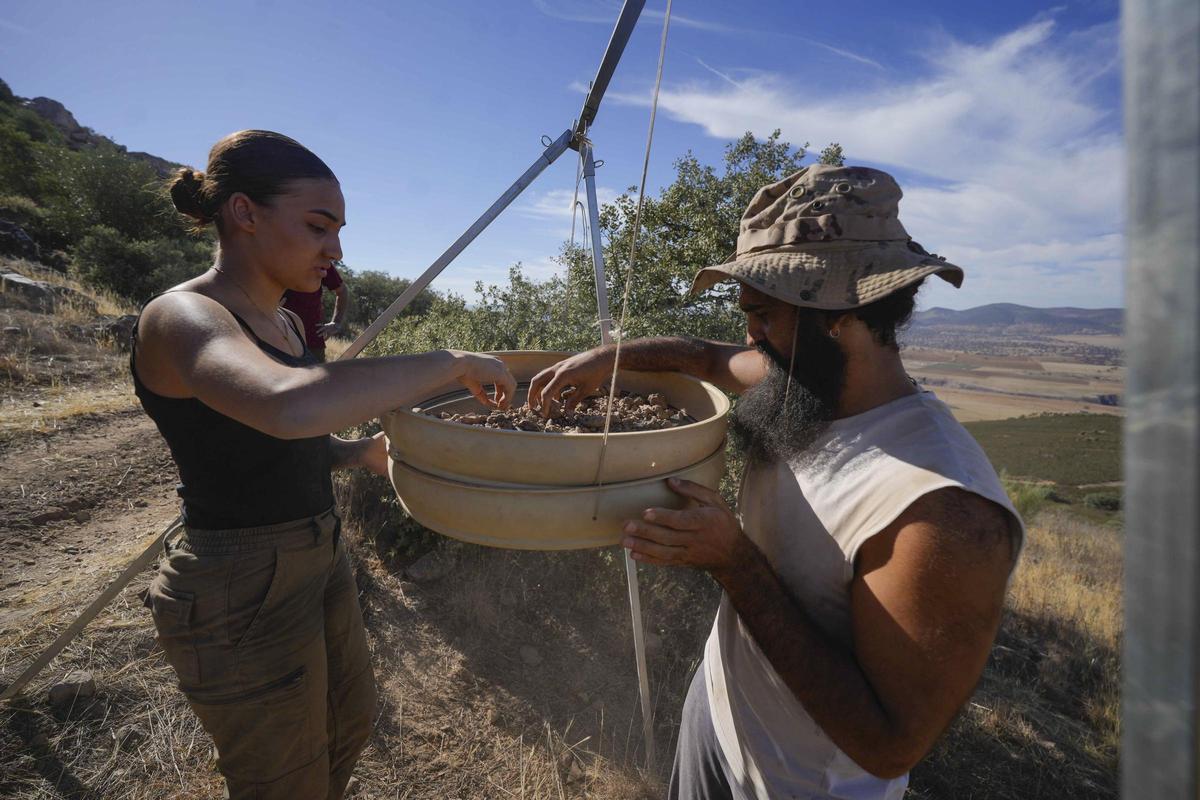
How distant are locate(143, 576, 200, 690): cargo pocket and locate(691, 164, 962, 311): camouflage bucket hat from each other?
1556 millimetres

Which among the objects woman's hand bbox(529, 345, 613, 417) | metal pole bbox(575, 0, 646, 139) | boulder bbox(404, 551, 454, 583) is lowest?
boulder bbox(404, 551, 454, 583)

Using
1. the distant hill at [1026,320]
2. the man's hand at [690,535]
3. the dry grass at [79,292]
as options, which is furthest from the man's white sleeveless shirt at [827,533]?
the distant hill at [1026,320]

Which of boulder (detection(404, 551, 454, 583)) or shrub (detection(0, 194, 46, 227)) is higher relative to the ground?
shrub (detection(0, 194, 46, 227))

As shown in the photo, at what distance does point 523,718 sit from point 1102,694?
3819 millimetres

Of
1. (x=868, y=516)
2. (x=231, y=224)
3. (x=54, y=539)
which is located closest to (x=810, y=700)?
(x=868, y=516)

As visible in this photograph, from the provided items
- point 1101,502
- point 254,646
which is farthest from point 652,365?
point 1101,502

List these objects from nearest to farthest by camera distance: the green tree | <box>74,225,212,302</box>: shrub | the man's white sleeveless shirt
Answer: the man's white sleeveless shirt, <box>74,225,212,302</box>: shrub, the green tree

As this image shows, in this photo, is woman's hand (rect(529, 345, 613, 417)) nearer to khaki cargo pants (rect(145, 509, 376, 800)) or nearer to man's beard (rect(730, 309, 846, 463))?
man's beard (rect(730, 309, 846, 463))

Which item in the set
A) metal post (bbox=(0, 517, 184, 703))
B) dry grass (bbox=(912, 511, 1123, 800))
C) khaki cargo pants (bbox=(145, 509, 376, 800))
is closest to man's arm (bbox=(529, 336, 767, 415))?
khaki cargo pants (bbox=(145, 509, 376, 800))

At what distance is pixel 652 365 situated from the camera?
184 cm

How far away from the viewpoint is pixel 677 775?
1651 millimetres

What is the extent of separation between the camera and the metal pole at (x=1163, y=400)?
28 centimetres

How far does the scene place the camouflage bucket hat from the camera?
113 cm

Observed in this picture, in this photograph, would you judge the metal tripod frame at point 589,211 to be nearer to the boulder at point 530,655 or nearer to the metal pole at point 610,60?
the metal pole at point 610,60
